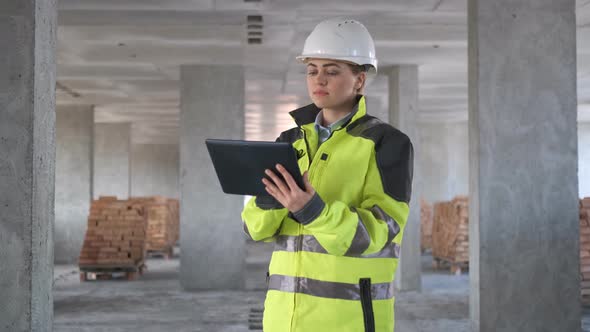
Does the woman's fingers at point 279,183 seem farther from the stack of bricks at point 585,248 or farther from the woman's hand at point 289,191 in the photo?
the stack of bricks at point 585,248

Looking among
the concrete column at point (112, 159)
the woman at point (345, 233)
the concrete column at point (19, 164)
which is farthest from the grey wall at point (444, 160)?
the woman at point (345, 233)

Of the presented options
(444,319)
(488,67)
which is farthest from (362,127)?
(444,319)

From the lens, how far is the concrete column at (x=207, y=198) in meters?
13.9

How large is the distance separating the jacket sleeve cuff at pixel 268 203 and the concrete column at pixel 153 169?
37512 millimetres

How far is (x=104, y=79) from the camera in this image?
16812 mm

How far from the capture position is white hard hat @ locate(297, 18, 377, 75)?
2.77 meters

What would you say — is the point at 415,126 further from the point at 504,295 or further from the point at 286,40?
the point at 504,295

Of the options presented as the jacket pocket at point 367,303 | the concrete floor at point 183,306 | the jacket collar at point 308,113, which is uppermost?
the jacket collar at point 308,113

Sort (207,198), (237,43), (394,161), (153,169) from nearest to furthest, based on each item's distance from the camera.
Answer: (394,161)
(237,43)
(207,198)
(153,169)

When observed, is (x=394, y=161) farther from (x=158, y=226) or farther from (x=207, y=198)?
(x=158, y=226)

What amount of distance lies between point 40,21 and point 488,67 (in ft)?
13.3

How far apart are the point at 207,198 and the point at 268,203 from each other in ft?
37.5

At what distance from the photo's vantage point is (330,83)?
2734 millimetres

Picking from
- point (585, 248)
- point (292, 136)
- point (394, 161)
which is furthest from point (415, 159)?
point (394, 161)
